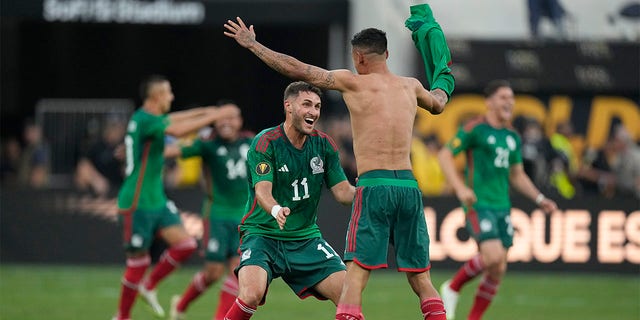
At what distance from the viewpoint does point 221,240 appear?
13992mm

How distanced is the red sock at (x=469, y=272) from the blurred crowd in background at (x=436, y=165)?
20.8 ft

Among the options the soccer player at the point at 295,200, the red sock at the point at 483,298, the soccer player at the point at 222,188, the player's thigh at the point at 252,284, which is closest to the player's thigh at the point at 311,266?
the soccer player at the point at 295,200

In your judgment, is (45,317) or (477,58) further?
(477,58)

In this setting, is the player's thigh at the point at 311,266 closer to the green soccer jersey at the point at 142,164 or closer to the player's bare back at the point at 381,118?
the player's bare back at the point at 381,118

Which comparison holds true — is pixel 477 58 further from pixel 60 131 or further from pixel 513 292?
pixel 60 131

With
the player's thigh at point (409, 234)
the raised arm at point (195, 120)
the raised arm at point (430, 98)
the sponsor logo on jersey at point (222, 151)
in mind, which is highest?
the raised arm at point (430, 98)

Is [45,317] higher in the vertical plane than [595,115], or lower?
lower

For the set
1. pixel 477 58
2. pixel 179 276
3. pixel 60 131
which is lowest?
pixel 179 276

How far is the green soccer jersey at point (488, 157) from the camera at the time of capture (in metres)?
13.8

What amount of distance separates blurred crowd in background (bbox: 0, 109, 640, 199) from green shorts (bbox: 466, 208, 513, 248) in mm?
6581

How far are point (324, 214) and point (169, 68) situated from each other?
8795 millimetres

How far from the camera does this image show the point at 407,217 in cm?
948

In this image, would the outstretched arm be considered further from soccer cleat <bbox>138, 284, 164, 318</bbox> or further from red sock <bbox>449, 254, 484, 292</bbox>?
soccer cleat <bbox>138, 284, 164, 318</bbox>

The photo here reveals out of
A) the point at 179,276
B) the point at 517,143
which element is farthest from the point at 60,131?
the point at 517,143
